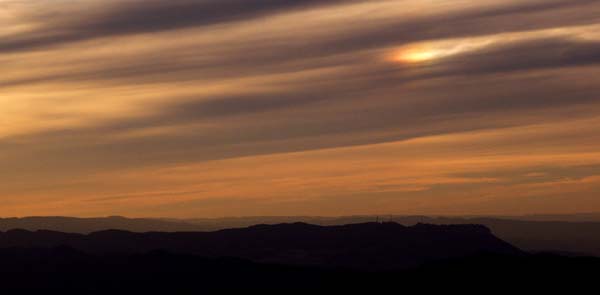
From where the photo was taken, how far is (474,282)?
604 ft

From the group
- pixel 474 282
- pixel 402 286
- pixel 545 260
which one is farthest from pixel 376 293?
pixel 545 260

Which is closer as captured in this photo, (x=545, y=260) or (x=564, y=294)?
(x=564, y=294)

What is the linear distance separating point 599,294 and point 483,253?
3591 cm

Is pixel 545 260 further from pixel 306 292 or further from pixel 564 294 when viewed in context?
pixel 306 292

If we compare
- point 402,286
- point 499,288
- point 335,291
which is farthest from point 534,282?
point 335,291

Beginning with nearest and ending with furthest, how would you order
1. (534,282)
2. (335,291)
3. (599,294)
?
1. (599,294)
2. (534,282)
3. (335,291)

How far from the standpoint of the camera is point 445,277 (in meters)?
186

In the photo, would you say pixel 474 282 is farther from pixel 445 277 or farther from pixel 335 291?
pixel 335 291

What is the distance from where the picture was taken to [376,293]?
18300 cm

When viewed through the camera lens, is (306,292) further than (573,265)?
A: Yes

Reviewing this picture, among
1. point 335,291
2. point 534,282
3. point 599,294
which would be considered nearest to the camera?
A: point 599,294

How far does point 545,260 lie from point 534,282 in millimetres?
9958

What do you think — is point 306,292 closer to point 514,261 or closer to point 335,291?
point 335,291

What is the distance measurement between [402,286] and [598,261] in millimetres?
30071
